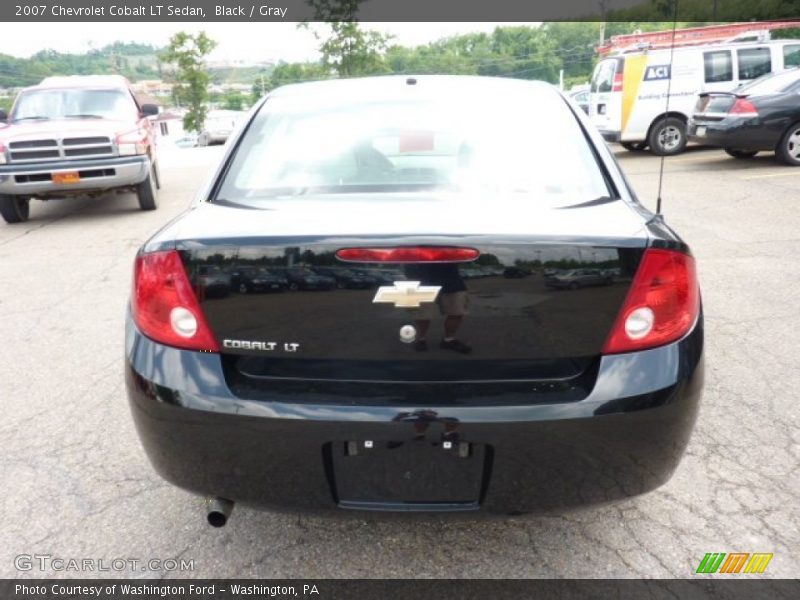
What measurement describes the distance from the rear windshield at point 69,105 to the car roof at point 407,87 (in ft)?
24.6

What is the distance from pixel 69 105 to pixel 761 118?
34.3ft

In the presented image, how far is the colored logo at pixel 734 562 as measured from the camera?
2.18 m

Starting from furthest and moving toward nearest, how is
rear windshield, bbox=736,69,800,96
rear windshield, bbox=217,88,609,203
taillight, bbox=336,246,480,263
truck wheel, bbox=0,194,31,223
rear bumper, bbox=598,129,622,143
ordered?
rear bumper, bbox=598,129,622,143
rear windshield, bbox=736,69,800,96
truck wheel, bbox=0,194,31,223
rear windshield, bbox=217,88,609,203
taillight, bbox=336,246,480,263

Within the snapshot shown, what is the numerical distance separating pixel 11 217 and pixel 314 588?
28.7ft

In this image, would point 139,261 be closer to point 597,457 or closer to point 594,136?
point 597,457

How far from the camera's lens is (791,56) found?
44.6 feet

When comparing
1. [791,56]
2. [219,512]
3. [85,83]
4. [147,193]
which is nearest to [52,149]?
[147,193]

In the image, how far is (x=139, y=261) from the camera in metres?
1.97

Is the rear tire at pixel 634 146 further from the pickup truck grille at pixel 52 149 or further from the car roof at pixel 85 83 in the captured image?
the pickup truck grille at pixel 52 149

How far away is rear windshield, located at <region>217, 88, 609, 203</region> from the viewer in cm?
229

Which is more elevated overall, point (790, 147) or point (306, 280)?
point (306, 280)

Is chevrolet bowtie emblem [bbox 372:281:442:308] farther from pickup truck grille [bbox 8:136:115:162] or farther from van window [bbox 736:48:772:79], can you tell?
van window [bbox 736:48:772:79]

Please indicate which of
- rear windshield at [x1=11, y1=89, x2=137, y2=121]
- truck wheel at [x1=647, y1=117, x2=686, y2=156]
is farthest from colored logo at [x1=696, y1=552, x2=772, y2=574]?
truck wheel at [x1=647, y1=117, x2=686, y2=156]

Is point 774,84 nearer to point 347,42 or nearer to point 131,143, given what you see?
point 131,143
